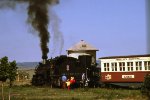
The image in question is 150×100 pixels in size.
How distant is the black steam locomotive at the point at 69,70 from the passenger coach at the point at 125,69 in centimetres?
329

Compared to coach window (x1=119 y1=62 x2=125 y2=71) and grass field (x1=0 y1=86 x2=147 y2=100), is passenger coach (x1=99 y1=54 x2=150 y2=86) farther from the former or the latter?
grass field (x1=0 y1=86 x2=147 y2=100)

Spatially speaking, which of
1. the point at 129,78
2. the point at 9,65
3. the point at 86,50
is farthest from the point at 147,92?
the point at 86,50

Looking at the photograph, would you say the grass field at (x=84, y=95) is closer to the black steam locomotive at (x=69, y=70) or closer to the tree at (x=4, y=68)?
the tree at (x=4, y=68)

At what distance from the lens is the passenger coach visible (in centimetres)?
3728

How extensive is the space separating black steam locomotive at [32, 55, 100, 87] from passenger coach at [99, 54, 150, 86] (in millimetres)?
3295

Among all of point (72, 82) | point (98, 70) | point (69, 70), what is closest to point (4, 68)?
point (72, 82)

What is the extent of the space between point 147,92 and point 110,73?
18.8 m

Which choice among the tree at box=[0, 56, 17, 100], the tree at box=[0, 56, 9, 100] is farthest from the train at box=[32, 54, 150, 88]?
the tree at box=[0, 56, 9, 100]

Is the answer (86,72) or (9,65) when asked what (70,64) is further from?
(9,65)

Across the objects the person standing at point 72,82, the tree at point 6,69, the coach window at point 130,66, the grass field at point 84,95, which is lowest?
the grass field at point 84,95

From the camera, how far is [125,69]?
38688 millimetres

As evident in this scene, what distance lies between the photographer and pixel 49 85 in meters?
44.9

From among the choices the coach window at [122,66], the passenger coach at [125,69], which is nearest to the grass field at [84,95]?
the passenger coach at [125,69]

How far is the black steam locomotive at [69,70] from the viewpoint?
143ft
